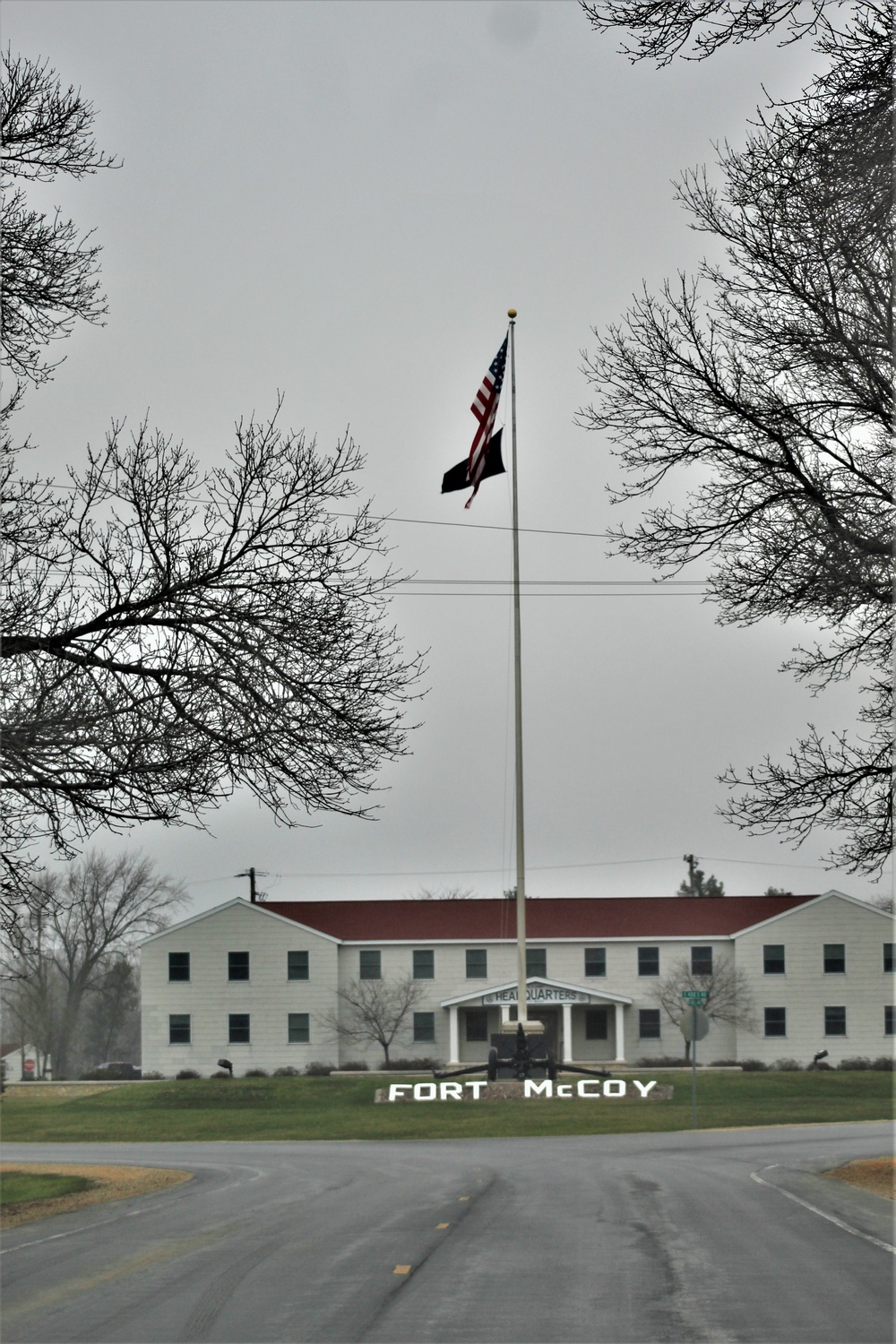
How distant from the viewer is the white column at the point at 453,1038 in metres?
56.2

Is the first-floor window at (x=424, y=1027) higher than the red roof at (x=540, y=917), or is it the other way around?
the red roof at (x=540, y=917)

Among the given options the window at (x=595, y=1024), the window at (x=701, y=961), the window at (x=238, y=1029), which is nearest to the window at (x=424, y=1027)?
the window at (x=595, y=1024)

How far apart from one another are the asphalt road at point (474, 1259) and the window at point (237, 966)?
105 feet

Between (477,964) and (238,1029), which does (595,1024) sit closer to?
(477,964)

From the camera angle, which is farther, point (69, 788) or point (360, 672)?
point (360, 672)

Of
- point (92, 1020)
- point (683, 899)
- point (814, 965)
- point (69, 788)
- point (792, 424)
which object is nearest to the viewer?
point (69, 788)

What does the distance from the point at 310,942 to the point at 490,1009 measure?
745cm

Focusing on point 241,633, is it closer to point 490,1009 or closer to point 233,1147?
point 233,1147

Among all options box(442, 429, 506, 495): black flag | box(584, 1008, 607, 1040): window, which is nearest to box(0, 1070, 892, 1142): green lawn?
box(584, 1008, 607, 1040): window

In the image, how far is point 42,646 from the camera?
10.6 m

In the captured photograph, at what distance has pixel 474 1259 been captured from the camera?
13.8 meters

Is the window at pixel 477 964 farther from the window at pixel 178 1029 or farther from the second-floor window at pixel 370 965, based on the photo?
the window at pixel 178 1029

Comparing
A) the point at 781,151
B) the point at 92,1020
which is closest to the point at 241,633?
the point at 781,151

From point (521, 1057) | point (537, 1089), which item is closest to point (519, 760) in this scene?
point (521, 1057)
